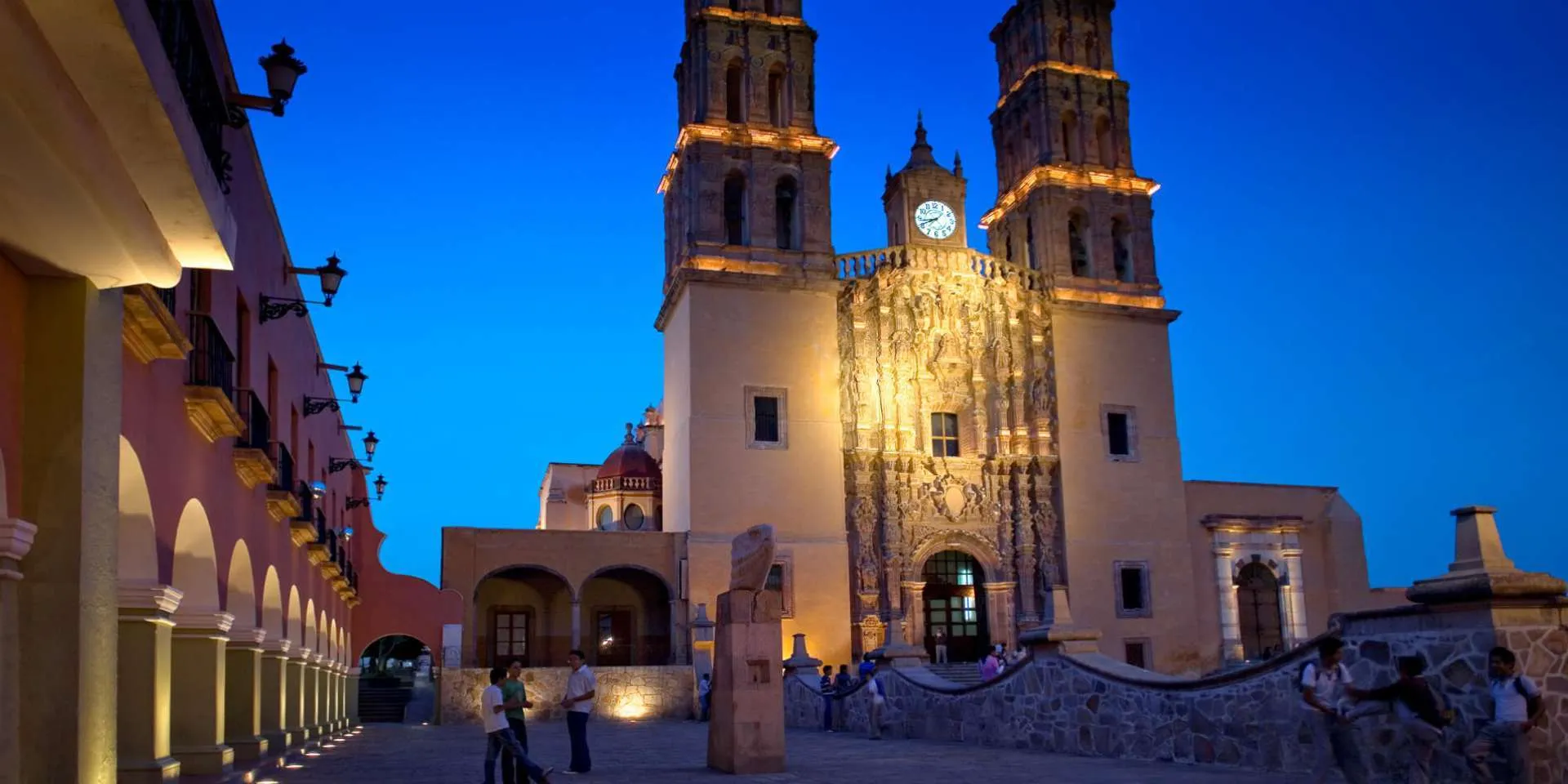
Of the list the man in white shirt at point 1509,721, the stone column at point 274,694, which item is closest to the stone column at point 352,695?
the stone column at point 274,694

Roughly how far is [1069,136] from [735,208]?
399 inches

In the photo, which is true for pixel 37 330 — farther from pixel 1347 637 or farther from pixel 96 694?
pixel 1347 637

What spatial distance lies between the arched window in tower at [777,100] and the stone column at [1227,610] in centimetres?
1585

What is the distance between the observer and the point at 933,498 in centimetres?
3319

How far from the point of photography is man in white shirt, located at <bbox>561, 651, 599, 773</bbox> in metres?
Result: 12.3

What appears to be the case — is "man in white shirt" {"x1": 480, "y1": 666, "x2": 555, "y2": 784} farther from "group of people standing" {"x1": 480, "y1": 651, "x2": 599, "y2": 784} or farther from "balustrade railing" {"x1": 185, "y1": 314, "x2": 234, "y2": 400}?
"balustrade railing" {"x1": 185, "y1": 314, "x2": 234, "y2": 400}

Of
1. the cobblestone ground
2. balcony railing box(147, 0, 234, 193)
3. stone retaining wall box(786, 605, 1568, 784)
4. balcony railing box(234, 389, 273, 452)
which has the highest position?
balcony railing box(147, 0, 234, 193)

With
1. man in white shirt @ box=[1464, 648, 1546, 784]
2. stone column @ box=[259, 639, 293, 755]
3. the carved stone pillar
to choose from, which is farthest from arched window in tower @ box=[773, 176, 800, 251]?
man in white shirt @ box=[1464, 648, 1546, 784]

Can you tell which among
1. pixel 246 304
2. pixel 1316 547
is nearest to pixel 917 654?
pixel 246 304

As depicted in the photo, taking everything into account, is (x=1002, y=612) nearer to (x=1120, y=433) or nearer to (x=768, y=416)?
(x=1120, y=433)

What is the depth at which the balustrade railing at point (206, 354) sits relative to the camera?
11.1m

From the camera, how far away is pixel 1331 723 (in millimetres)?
8734

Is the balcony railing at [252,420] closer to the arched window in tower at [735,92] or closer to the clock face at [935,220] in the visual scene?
the arched window in tower at [735,92]

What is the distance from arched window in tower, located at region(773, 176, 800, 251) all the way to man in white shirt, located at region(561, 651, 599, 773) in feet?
72.0
